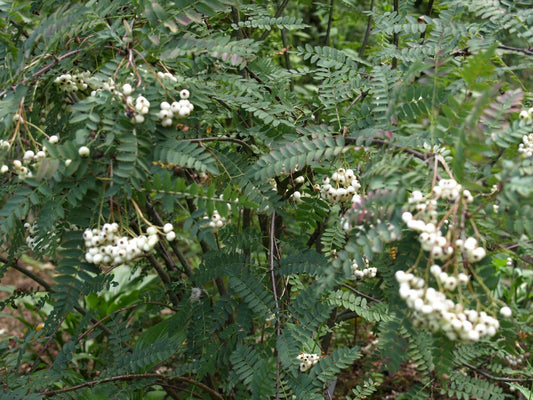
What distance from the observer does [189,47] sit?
1399 millimetres

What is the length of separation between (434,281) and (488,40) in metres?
0.77

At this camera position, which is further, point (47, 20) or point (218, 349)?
point (218, 349)

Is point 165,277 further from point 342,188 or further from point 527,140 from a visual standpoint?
point 527,140

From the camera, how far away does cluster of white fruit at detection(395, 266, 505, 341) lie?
3.41 ft

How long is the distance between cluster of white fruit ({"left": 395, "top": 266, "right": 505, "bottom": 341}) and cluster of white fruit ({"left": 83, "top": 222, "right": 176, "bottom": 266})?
0.66 meters

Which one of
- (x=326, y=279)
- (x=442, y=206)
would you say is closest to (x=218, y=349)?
(x=326, y=279)

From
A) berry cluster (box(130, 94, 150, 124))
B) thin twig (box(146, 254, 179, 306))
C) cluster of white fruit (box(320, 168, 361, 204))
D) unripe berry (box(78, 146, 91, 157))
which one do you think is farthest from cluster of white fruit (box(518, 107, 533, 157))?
thin twig (box(146, 254, 179, 306))

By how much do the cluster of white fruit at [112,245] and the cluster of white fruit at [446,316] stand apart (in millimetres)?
664

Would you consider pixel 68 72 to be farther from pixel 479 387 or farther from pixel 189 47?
pixel 479 387

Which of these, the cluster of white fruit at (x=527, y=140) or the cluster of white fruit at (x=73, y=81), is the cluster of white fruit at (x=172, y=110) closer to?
the cluster of white fruit at (x=73, y=81)

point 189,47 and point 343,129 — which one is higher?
point 189,47

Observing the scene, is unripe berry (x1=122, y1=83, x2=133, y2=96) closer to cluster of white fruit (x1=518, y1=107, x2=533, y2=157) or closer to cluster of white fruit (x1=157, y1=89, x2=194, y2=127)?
cluster of white fruit (x1=157, y1=89, x2=194, y2=127)

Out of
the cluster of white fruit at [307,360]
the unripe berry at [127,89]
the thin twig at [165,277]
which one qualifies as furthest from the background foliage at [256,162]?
the thin twig at [165,277]

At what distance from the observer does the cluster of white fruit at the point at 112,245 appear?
1292 mm
